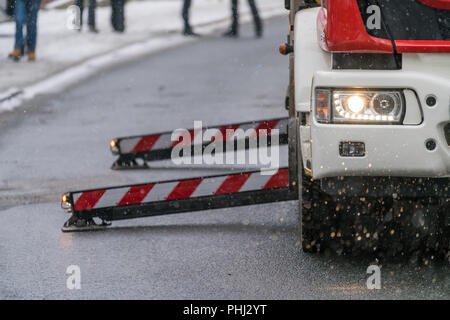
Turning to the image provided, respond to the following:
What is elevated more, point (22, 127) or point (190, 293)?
point (190, 293)

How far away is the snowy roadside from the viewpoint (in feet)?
54.2

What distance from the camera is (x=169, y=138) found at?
392 inches

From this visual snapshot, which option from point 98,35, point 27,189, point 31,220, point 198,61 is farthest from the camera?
point 98,35

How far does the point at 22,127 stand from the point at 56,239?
5781mm

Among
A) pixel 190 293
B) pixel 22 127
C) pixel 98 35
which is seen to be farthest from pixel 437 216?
pixel 98 35

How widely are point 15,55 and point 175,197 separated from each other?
11.2 metres

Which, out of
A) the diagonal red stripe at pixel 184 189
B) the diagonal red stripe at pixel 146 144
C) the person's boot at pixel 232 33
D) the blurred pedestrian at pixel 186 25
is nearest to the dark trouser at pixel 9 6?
the blurred pedestrian at pixel 186 25

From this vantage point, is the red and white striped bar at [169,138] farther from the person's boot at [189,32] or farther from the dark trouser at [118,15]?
the person's boot at [189,32]

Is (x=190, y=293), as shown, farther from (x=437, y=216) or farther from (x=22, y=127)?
(x=22, y=127)

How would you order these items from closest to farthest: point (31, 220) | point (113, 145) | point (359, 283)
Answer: point (359, 283) → point (31, 220) → point (113, 145)

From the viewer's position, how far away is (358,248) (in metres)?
6.45

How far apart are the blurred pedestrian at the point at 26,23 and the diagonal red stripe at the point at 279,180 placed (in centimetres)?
1071

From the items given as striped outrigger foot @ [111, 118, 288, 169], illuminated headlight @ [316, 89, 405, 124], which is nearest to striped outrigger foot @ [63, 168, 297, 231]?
striped outrigger foot @ [111, 118, 288, 169]

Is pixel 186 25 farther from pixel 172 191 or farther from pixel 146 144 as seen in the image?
pixel 172 191
